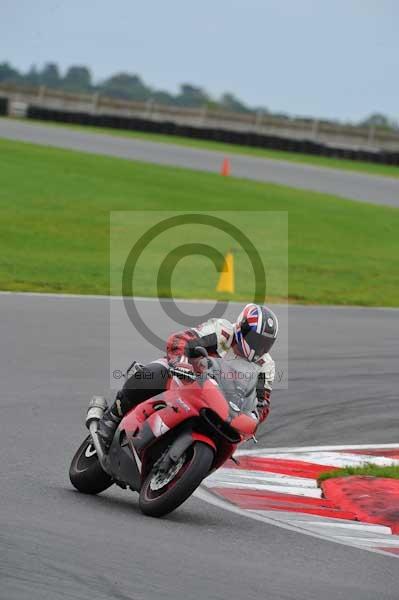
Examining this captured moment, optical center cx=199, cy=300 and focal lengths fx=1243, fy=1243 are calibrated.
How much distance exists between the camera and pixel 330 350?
1488 cm

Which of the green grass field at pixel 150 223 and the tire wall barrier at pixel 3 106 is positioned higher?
the tire wall barrier at pixel 3 106

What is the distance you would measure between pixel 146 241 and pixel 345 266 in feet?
13.6

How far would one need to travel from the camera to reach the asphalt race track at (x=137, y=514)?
574 centimetres

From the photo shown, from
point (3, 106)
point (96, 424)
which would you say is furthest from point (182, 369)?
point (3, 106)

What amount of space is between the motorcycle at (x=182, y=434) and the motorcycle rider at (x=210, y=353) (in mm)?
86

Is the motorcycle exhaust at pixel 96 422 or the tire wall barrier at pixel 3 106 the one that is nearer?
the motorcycle exhaust at pixel 96 422

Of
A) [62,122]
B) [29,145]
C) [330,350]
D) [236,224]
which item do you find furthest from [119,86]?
[330,350]

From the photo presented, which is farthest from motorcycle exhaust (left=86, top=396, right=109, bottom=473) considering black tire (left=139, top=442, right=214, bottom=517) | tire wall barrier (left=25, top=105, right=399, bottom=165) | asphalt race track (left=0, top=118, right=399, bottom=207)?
tire wall barrier (left=25, top=105, right=399, bottom=165)

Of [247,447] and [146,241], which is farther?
[146,241]

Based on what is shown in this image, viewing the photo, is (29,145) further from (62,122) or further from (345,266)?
(345,266)

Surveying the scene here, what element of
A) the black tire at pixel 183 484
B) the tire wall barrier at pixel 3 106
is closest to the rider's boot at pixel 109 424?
the black tire at pixel 183 484

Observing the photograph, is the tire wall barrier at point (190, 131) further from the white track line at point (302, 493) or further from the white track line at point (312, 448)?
the white track line at point (302, 493)

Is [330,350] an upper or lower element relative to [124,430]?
lower

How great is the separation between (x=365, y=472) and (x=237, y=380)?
2135mm
